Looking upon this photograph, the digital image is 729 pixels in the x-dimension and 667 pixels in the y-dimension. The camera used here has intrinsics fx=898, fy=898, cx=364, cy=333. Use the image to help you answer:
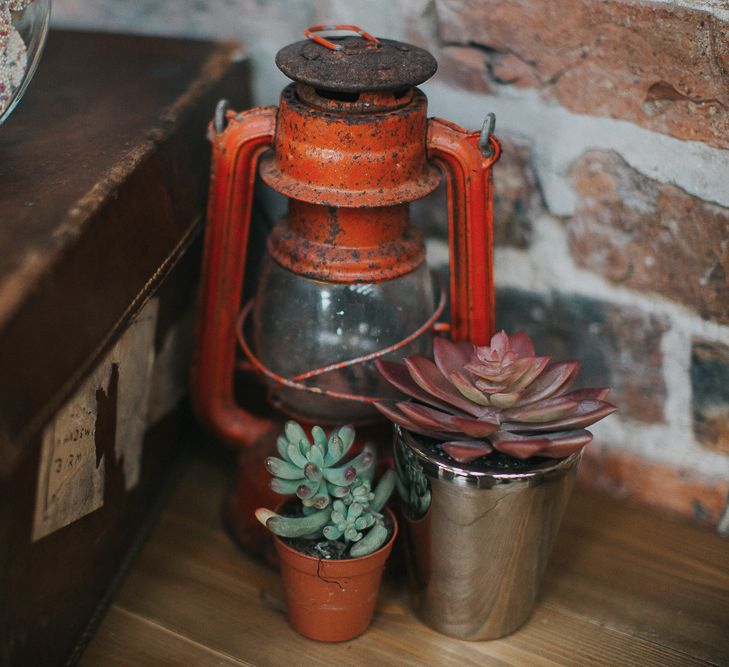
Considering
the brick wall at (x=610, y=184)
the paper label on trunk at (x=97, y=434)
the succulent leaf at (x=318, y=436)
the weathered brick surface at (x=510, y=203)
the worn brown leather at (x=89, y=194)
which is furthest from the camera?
the weathered brick surface at (x=510, y=203)

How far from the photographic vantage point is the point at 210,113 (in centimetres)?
114

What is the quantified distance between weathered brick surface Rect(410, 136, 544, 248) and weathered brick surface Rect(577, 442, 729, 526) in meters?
0.32

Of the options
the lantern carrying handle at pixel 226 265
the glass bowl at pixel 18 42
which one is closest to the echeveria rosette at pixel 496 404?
the lantern carrying handle at pixel 226 265

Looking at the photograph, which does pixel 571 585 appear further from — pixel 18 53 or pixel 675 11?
pixel 18 53

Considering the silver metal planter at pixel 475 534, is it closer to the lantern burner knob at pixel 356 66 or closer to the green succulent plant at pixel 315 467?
the green succulent plant at pixel 315 467

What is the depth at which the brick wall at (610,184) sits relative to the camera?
103 cm

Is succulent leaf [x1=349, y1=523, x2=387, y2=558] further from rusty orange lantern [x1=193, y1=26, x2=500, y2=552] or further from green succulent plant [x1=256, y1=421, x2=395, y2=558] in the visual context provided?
rusty orange lantern [x1=193, y1=26, x2=500, y2=552]

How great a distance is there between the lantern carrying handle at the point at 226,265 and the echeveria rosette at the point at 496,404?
226mm

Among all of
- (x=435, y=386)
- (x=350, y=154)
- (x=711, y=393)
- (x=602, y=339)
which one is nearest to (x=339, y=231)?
(x=350, y=154)

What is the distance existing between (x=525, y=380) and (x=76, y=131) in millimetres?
567

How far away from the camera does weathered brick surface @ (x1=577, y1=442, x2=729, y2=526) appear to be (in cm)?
119

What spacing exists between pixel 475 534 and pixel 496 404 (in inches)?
5.7

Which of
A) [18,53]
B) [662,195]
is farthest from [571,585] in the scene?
[18,53]

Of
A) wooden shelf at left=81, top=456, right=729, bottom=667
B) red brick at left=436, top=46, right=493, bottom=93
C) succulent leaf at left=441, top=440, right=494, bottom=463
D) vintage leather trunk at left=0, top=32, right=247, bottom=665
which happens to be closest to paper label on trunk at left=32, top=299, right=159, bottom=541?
vintage leather trunk at left=0, top=32, right=247, bottom=665
